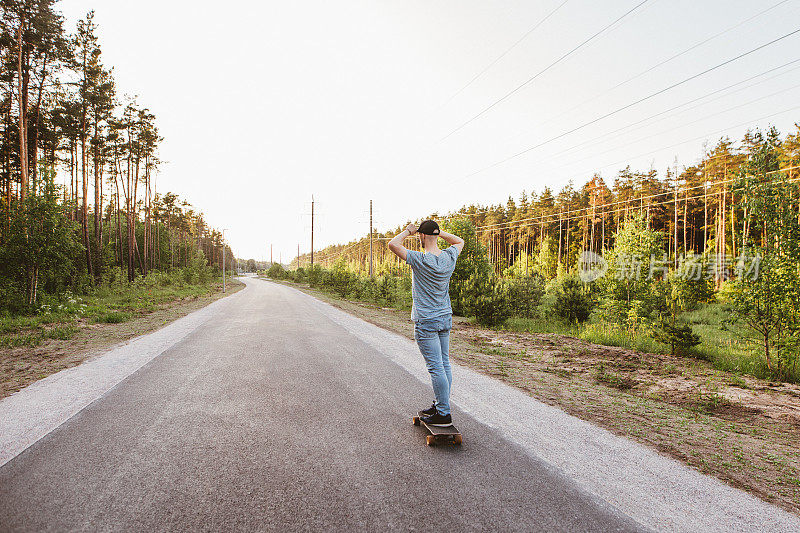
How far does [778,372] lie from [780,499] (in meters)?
7.20

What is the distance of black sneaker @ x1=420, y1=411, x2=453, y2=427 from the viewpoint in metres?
3.73

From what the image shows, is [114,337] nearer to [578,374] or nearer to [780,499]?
[578,374]

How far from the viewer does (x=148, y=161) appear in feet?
124

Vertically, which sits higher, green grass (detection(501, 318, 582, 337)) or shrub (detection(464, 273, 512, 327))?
shrub (detection(464, 273, 512, 327))

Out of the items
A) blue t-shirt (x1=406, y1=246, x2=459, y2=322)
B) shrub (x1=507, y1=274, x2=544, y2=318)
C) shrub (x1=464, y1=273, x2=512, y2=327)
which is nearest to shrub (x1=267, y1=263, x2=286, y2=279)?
shrub (x1=507, y1=274, x2=544, y2=318)

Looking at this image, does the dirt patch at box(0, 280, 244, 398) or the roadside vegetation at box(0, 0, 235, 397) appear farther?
the roadside vegetation at box(0, 0, 235, 397)

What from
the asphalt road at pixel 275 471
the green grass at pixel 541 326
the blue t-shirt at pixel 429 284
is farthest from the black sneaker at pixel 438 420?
the green grass at pixel 541 326

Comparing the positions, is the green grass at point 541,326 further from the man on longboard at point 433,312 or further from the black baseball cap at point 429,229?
the black baseball cap at point 429,229

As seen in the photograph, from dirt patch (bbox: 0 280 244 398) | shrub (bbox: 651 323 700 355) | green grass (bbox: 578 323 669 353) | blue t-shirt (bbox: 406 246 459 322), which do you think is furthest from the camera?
green grass (bbox: 578 323 669 353)

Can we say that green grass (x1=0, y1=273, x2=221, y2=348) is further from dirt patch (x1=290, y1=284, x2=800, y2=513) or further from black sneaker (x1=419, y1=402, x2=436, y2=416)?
dirt patch (x1=290, y1=284, x2=800, y2=513)

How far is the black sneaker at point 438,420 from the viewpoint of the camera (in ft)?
12.3

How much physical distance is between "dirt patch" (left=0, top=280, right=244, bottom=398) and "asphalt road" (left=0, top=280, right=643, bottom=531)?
282 cm

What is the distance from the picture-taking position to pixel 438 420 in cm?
377

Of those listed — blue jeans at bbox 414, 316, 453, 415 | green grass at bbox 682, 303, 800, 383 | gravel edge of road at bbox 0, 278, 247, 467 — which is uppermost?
blue jeans at bbox 414, 316, 453, 415
